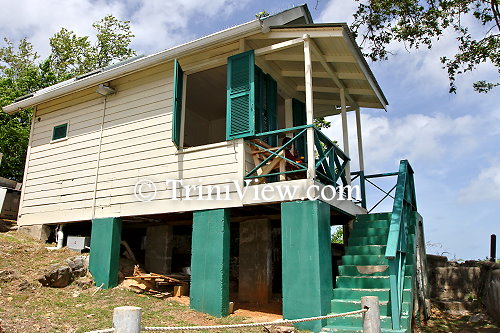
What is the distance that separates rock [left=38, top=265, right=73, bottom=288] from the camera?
343 inches

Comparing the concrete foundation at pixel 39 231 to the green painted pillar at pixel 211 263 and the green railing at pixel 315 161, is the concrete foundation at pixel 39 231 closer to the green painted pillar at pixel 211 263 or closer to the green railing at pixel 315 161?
the green painted pillar at pixel 211 263

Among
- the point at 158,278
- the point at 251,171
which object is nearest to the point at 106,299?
the point at 158,278

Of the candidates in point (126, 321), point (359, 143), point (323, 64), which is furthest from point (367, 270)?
point (126, 321)

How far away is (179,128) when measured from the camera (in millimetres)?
9008

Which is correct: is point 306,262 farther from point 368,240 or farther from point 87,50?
point 87,50

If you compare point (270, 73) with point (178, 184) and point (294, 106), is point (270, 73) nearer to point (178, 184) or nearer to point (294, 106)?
point (294, 106)

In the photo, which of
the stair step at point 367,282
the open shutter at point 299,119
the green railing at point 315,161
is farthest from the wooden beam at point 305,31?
the stair step at point 367,282

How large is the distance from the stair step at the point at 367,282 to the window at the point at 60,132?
805 cm

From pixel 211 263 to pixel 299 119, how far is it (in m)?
4.79

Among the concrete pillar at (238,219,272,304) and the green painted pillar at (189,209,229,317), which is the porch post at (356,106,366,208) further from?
the green painted pillar at (189,209,229,317)

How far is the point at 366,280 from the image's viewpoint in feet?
23.4

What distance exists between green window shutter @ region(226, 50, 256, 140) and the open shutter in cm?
281

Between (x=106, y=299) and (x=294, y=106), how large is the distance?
637 centimetres

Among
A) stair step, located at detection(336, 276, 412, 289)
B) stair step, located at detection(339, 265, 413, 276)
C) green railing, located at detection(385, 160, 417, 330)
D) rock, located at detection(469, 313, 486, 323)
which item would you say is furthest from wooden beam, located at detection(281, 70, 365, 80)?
rock, located at detection(469, 313, 486, 323)
